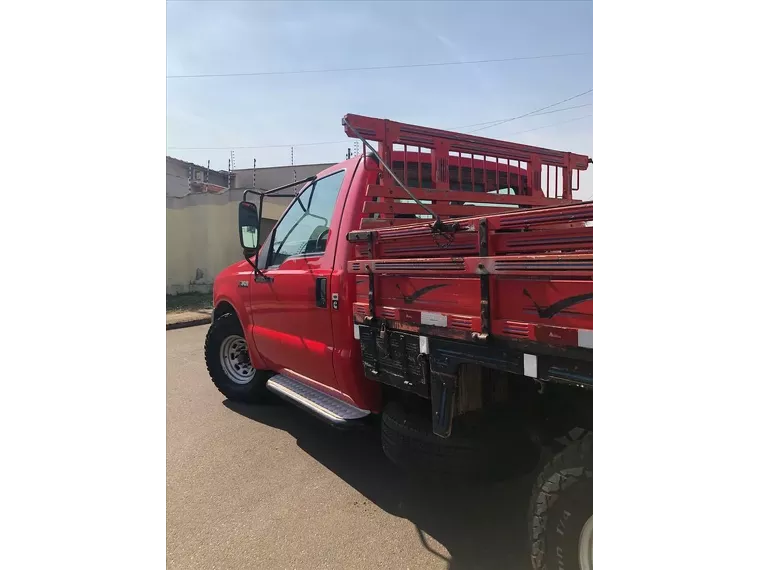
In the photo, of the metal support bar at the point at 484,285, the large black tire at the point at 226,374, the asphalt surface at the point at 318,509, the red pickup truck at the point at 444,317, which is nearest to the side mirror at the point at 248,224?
the red pickup truck at the point at 444,317

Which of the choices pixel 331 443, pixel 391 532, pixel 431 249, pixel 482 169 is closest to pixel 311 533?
pixel 391 532

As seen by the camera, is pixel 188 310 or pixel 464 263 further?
pixel 188 310

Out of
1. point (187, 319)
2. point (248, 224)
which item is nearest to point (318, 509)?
point (248, 224)

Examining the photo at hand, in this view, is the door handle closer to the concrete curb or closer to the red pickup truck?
the red pickup truck

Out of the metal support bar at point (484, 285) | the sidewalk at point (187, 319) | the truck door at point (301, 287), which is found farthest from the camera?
the sidewalk at point (187, 319)

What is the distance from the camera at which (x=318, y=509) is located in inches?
114

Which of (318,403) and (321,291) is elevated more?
(321,291)

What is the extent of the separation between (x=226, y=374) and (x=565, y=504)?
3953 millimetres

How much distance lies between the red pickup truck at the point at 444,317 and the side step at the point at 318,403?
19mm

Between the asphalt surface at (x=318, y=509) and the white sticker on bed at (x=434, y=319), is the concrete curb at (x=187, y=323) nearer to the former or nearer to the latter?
the asphalt surface at (x=318, y=509)

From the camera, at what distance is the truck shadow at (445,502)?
2473 millimetres

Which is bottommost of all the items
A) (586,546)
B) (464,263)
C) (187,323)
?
(586,546)

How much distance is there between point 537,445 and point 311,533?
1.37 m

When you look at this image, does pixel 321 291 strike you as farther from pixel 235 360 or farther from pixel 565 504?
pixel 235 360
